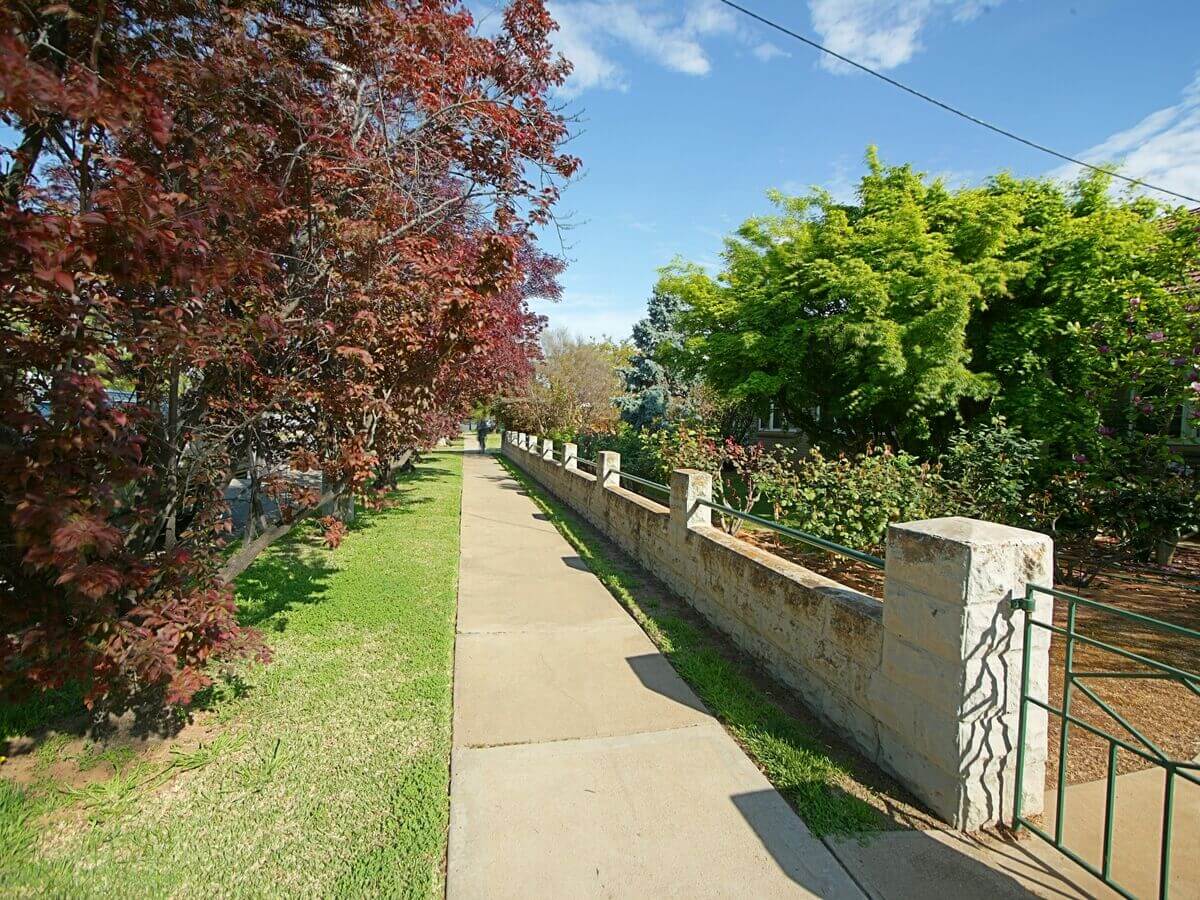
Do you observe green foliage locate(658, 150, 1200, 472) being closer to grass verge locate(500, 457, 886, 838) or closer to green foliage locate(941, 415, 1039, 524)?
green foliage locate(941, 415, 1039, 524)

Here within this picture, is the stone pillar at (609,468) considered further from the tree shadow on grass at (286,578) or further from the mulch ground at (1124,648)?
the tree shadow on grass at (286,578)

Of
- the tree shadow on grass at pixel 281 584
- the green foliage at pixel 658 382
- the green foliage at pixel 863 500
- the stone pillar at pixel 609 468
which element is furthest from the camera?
the green foliage at pixel 658 382

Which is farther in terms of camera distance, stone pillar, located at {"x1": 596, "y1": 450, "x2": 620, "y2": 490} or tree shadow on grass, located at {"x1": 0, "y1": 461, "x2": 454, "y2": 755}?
stone pillar, located at {"x1": 596, "y1": 450, "x2": 620, "y2": 490}

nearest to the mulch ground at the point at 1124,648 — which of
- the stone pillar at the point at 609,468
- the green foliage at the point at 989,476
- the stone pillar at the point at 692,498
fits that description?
the green foliage at the point at 989,476

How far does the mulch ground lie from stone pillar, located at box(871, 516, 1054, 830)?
48 cm

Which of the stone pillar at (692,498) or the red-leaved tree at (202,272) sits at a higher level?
the red-leaved tree at (202,272)

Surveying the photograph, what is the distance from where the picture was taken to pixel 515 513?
10500 millimetres

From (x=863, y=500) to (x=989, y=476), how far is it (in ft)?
5.56

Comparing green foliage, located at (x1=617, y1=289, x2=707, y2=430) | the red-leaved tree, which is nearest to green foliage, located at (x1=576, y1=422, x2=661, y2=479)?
green foliage, located at (x1=617, y1=289, x2=707, y2=430)

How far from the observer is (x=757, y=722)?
3.27 metres

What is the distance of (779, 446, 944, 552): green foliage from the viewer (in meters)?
5.66

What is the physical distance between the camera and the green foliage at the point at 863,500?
566cm

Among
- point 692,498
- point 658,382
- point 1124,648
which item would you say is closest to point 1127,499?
point 1124,648

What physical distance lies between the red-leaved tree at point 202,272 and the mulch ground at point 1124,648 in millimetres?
4020
